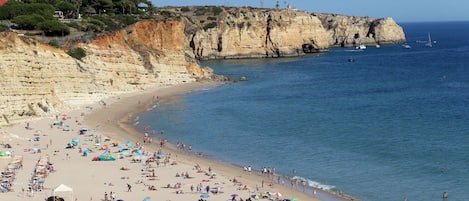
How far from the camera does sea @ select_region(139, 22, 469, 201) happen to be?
30.9 meters

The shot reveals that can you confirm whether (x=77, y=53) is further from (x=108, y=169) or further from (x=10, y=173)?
(x=10, y=173)

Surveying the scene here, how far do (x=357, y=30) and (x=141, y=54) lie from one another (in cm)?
8818

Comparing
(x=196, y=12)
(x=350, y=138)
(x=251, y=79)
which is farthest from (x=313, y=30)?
(x=350, y=138)

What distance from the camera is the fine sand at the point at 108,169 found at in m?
27.9

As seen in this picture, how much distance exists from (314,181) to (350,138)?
9.80m

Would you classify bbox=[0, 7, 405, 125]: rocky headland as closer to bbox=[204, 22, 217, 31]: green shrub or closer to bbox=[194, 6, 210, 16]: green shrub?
bbox=[204, 22, 217, 31]: green shrub

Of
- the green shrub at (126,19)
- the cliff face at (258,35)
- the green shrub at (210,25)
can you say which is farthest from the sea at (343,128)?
the green shrub at (210,25)

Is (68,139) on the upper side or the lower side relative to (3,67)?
lower

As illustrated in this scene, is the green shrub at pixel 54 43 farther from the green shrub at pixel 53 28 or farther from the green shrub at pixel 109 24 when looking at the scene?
the green shrub at pixel 109 24

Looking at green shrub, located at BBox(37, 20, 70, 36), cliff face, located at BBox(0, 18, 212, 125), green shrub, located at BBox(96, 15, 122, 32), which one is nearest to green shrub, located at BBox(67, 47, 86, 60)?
cliff face, located at BBox(0, 18, 212, 125)

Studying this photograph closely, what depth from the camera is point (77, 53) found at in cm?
5459

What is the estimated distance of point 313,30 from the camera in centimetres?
11925

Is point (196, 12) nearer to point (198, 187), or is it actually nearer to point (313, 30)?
point (313, 30)

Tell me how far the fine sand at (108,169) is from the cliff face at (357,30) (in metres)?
103
